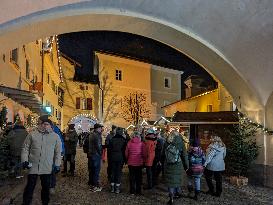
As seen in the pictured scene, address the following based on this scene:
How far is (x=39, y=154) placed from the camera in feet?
24.9

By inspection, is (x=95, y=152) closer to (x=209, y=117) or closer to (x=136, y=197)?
(x=136, y=197)

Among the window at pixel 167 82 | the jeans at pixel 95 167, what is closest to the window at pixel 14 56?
the jeans at pixel 95 167

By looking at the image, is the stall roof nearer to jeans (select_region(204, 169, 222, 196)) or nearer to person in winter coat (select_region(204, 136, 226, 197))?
person in winter coat (select_region(204, 136, 226, 197))

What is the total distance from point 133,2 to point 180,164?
3973 mm

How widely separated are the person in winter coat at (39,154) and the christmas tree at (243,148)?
720cm

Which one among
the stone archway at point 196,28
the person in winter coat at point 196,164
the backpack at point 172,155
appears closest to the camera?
the stone archway at point 196,28

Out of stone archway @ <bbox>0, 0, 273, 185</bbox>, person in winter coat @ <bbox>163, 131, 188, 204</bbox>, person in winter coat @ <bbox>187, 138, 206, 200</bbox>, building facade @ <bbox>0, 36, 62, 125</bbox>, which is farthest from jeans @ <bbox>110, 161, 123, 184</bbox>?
building facade @ <bbox>0, 36, 62, 125</bbox>

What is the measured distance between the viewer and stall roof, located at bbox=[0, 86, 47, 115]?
13273 millimetres

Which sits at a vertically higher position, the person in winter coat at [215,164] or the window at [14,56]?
the window at [14,56]

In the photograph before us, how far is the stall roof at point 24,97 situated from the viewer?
43.5 feet

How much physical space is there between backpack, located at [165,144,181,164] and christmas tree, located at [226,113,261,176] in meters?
4.33

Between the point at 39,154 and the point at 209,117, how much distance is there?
12.5m

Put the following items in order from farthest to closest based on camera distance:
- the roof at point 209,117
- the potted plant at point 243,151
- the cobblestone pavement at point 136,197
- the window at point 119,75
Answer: the window at point 119,75 → the roof at point 209,117 → the potted plant at point 243,151 → the cobblestone pavement at point 136,197

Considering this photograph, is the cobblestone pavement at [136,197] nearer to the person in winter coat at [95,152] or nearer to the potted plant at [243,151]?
the person in winter coat at [95,152]
